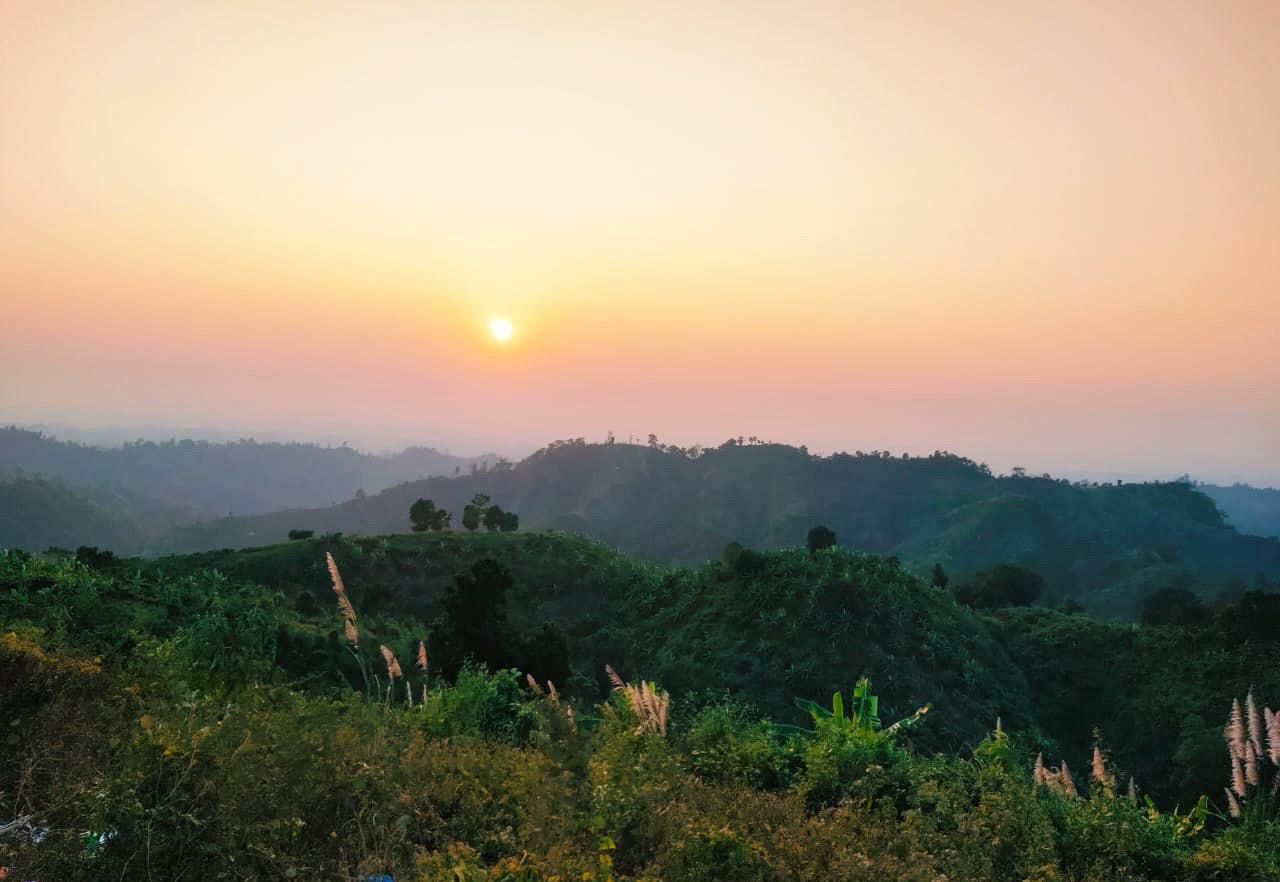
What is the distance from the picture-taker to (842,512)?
119875 mm

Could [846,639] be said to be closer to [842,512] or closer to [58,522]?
[842,512]

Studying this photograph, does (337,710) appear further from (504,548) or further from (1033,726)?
(504,548)

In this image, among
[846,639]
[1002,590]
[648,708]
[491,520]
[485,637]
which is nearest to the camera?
[648,708]

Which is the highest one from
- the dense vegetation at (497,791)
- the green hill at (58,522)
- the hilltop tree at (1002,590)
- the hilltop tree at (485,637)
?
the dense vegetation at (497,791)

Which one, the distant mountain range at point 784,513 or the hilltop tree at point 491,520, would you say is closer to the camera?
the hilltop tree at point 491,520

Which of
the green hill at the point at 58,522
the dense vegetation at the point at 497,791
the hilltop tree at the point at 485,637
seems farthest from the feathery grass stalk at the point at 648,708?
the green hill at the point at 58,522

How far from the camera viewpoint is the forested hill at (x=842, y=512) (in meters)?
93.1

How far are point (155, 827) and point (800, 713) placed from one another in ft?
71.5

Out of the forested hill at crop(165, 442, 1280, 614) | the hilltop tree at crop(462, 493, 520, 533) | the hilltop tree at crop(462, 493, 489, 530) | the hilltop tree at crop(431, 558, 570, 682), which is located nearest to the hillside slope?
the hilltop tree at crop(431, 558, 570, 682)

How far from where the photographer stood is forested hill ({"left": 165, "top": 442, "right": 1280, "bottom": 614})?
93.1 meters

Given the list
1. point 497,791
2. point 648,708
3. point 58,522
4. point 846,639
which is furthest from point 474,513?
point 58,522

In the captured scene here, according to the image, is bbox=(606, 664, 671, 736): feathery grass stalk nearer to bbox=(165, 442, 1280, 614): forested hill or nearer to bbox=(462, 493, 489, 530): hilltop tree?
bbox=(462, 493, 489, 530): hilltop tree

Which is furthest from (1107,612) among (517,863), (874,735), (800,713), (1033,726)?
(517,863)

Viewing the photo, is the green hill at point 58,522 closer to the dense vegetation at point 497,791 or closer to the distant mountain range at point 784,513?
the distant mountain range at point 784,513
